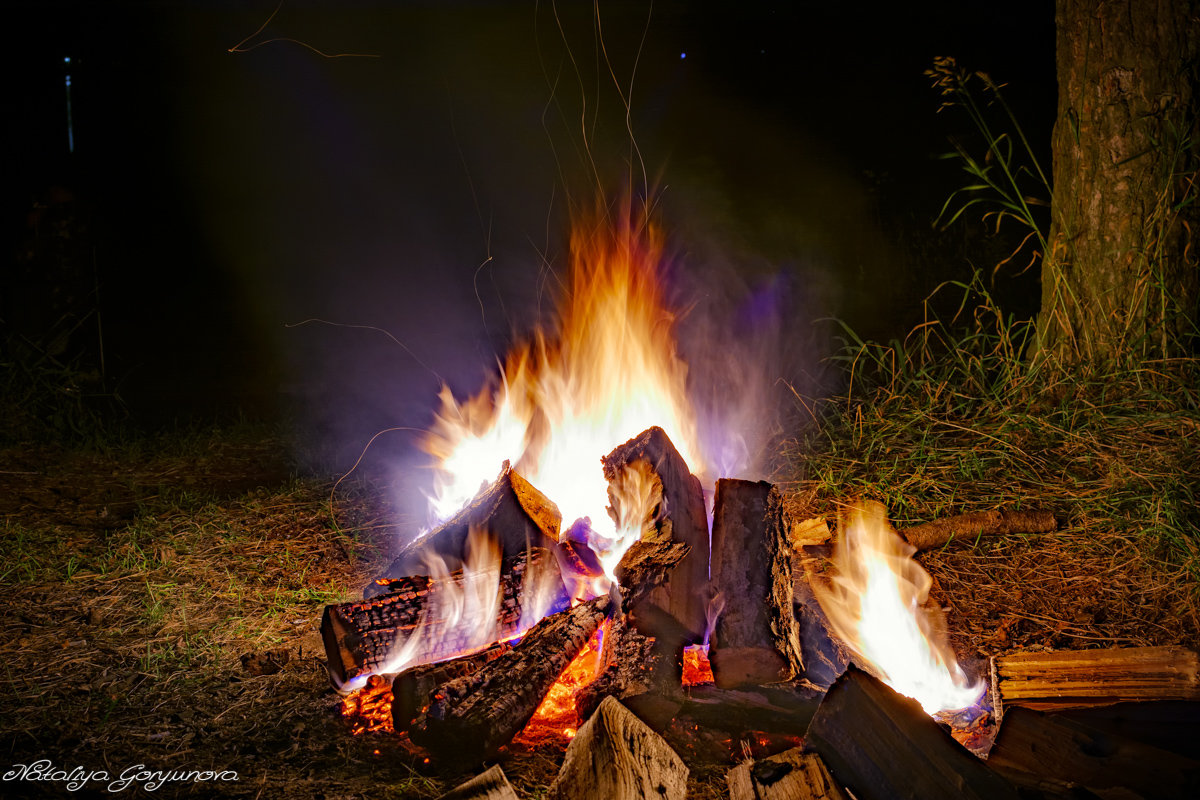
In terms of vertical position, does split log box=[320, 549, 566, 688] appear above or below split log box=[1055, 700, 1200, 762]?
above

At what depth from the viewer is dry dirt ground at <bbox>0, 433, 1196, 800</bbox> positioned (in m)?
1.85

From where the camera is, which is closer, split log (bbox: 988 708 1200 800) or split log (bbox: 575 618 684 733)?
split log (bbox: 988 708 1200 800)

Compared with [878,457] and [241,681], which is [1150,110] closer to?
[878,457]

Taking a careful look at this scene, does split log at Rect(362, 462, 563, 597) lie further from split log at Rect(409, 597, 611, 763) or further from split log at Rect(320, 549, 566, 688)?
split log at Rect(409, 597, 611, 763)

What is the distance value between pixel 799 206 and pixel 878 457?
8.25 ft

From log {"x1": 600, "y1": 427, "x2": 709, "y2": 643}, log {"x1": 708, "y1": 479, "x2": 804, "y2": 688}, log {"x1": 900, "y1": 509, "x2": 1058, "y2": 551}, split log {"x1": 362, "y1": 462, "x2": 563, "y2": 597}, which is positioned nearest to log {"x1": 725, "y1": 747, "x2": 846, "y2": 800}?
log {"x1": 708, "y1": 479, "x2": 804, "y2": 688}

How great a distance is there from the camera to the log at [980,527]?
286 centimetres

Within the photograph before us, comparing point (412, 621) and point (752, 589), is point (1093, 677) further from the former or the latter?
point (412, 621)

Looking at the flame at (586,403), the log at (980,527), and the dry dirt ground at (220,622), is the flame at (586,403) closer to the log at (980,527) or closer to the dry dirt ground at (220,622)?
the dry dirt ground at (220,622)

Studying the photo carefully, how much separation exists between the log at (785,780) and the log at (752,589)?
1.35ft

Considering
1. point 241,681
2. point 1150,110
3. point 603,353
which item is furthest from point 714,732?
point 1150,110

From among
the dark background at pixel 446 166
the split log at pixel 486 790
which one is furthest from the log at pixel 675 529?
the dark background at pixel 446 166

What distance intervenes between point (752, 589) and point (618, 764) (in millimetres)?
759

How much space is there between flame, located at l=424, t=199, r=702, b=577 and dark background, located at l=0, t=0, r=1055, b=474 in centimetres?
144
